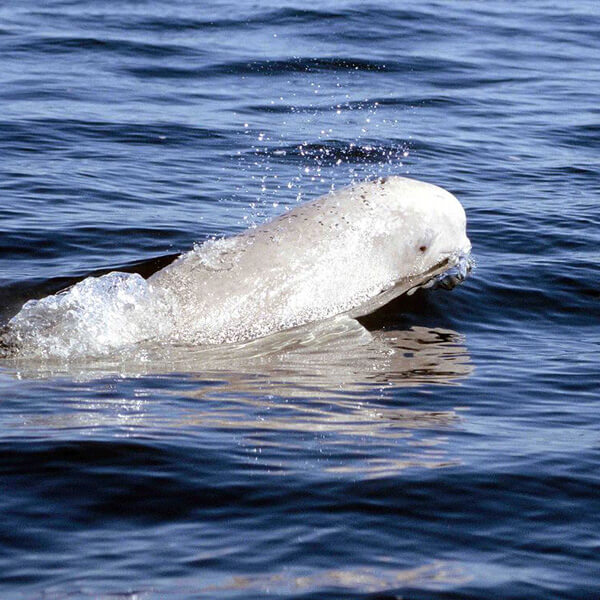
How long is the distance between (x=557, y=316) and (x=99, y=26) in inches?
541

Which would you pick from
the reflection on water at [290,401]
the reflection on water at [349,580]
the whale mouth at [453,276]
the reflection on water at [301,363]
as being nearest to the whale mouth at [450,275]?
the whale mouth at [453,276]

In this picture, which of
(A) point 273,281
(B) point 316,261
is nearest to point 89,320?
(A) point 273,281

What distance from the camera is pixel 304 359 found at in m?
8.73

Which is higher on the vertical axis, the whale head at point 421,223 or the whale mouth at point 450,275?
the whale head at point 421,223

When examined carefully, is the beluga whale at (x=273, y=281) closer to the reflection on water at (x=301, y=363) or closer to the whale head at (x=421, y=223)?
the whale head at (x=421, y=223)

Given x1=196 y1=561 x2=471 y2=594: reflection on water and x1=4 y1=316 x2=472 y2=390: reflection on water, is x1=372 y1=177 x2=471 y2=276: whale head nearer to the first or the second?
x1=4 y1=316 x2=472 y2=390: reflection on water

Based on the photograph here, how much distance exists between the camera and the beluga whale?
8648 millimetres

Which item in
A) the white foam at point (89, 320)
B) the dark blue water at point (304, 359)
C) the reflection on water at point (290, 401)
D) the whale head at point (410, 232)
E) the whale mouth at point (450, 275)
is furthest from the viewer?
the whale mouth at point (450, 275)

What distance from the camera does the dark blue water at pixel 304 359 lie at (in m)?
5.52

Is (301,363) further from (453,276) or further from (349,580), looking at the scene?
(349,580)

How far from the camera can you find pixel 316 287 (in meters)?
9.31

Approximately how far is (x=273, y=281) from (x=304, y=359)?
2.20 feet

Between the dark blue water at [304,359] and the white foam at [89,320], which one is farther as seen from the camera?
the white foam at [89,320]

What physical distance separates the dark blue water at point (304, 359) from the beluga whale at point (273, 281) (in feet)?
1.25
